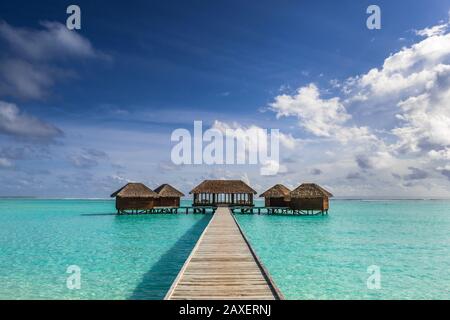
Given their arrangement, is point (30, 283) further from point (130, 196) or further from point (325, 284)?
point (130, 196)

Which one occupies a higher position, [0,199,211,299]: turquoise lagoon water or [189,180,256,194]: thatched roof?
[189,180,256,194]: thatched roof

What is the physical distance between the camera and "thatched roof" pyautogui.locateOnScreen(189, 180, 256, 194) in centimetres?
→ 3675

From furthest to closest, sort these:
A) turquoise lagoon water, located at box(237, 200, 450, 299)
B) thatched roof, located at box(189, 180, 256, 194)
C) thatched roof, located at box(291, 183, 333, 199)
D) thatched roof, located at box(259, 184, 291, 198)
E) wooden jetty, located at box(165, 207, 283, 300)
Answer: thatched roof, located at box(259, 184, 291, 198), thatched roof, located at box(189, 180, 256, 194), thatched roof, located at box(291, 183, 333, 199), turquoise lagoon water, located at box(237, 200, 450, 299), wooden jetty, located at box(165, 207, 283, 300)

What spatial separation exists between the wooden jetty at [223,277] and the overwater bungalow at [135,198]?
2651cm

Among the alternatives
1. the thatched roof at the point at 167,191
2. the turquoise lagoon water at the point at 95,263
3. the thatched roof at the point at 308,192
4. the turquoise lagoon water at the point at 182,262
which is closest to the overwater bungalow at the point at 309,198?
the thatched roof at the point at 308,192

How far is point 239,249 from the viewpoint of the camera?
10.5m

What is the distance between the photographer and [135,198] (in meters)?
36.6

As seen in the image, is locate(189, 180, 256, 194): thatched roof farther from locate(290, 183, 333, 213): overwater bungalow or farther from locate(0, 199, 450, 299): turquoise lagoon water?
locate(0, 199, 450, 299): turquoise lagoon water

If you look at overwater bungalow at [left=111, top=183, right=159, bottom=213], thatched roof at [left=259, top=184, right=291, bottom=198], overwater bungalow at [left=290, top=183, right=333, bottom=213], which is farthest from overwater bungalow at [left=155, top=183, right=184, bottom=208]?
overwater bungalow at [left=290, top=183, right=333, bottom=213]

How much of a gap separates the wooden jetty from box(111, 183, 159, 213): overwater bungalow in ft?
87.0

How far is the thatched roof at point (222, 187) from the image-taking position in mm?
36750

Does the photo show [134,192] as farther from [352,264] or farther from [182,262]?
[352,264]
